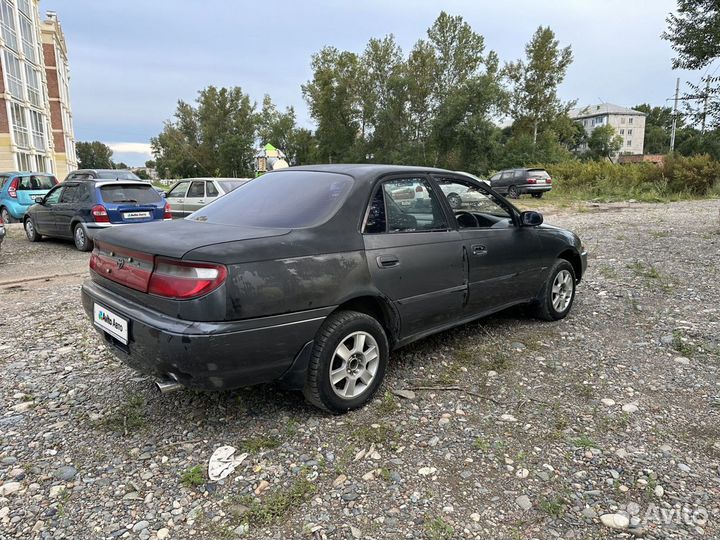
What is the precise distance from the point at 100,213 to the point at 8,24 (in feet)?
123

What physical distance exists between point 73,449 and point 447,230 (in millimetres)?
2904

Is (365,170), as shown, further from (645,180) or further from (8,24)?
(8,24)

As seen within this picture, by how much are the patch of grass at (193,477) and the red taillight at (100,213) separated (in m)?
8.60

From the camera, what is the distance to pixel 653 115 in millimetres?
115938

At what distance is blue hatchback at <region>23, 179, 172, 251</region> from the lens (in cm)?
998

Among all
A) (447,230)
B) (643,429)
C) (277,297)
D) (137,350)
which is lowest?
(643,429)

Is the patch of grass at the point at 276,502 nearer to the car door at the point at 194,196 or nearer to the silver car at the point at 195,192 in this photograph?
the silver car at the point at 195,192

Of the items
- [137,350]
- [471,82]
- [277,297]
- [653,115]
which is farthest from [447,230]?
[653,115]

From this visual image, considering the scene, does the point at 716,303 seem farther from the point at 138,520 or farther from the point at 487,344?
the point at 138,520

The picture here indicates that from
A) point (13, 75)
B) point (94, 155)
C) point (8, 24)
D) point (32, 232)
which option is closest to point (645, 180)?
point (32, 232)

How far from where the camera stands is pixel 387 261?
132 inches

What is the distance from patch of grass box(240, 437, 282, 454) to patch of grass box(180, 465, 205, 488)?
0.93 ft

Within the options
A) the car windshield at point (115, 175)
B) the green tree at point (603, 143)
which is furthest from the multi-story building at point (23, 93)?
the green tree at point (603, 143)

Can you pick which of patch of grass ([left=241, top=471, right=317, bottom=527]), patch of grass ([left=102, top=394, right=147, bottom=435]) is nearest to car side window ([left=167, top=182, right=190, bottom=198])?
patch of grass ([left=102, top=394, right=147, bottom=435])
